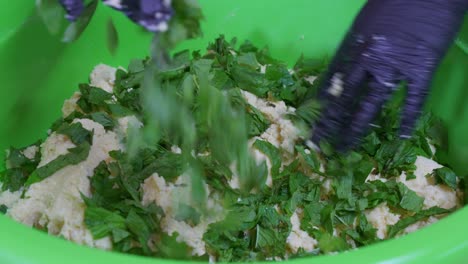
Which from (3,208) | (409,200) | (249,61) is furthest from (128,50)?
(409,200)

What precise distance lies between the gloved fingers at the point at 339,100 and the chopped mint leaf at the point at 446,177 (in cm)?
24

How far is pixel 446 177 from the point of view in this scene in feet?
4.29

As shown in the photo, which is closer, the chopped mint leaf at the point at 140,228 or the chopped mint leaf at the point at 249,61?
the chopped mint leaf at the point at 140,228

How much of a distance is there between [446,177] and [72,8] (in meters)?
0.81

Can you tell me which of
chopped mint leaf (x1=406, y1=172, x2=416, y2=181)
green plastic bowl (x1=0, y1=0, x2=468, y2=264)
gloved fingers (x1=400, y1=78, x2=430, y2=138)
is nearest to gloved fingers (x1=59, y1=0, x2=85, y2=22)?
green plastic bowl (x1=0, y1=0, x2=468, y2=264)

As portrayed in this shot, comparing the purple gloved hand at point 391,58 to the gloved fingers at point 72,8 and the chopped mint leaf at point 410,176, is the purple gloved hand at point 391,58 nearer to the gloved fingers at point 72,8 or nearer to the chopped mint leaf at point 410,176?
the chopped mint leaf at point 410,176

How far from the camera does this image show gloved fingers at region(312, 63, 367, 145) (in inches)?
46.9

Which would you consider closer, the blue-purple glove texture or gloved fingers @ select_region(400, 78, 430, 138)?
the blue-purple glove texture

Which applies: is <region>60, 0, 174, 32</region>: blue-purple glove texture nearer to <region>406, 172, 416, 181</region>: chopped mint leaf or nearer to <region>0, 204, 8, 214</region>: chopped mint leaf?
<region>0, 204, 8, 214</region>: chopped mint leaf

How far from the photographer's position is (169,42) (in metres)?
0.87

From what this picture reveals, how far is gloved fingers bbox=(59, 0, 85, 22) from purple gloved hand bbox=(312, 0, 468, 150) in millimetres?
525

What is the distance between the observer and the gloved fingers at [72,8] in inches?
34.5

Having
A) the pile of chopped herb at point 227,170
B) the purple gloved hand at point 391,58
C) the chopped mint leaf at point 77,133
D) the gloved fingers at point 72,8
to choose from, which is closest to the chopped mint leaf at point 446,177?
the pile of chopped herb at point 227,170

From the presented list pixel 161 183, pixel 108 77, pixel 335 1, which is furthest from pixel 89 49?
pixel 335 1
